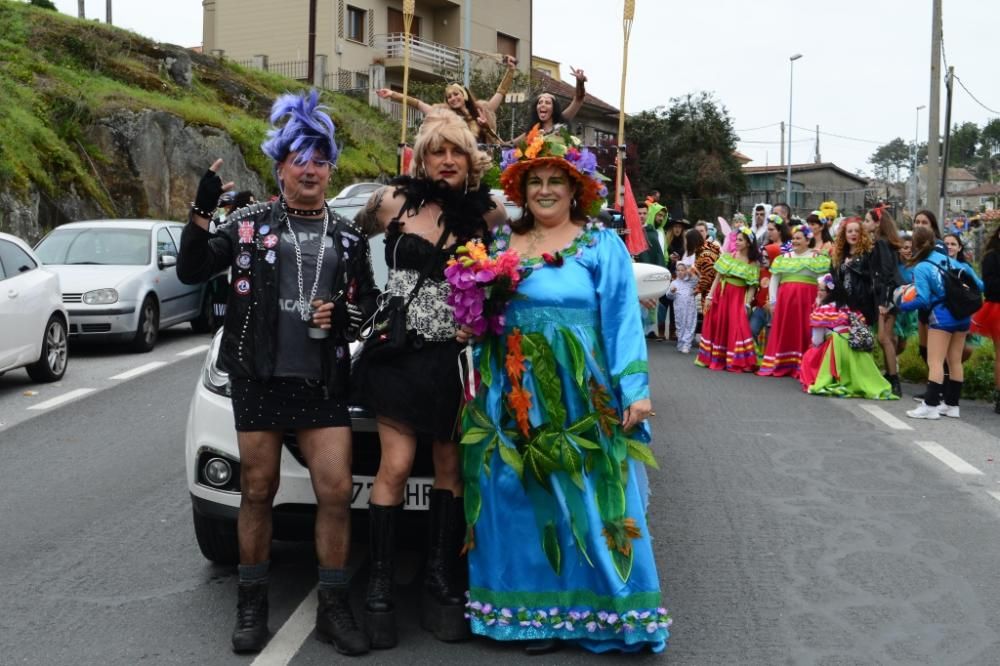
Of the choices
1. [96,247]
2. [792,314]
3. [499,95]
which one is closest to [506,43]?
[96,247]

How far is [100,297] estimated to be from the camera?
13.4m

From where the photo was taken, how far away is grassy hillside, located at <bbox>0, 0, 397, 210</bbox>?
2223cm

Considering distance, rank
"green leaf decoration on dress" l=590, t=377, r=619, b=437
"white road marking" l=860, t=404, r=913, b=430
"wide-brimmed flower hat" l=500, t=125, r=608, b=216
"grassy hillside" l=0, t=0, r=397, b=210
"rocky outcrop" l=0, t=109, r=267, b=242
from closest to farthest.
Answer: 1. "green leaf decoration on dress" l=590, t=377, r=619, b=437
2. "wide-brimmed flower hat" l=500, t=125, r=608, b=216
3. "white road marking" l=860, t=404, r=913, b=430
4. "grassy hillside" l=0, t=0, r=397, b=210
5. "rocky outcrop" l=0, t=109, r=267, b=242

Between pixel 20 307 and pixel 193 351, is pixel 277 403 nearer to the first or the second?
pixel 20 307

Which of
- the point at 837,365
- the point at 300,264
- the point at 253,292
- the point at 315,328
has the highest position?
the point at 300,264

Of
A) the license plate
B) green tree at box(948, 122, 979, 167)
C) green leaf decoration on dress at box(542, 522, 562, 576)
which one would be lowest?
green leaf decoration on dress at box(542, 522, 562, 576)

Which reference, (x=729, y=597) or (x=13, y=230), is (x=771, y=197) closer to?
(x=13, y=230)

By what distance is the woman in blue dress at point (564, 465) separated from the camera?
4.29 m

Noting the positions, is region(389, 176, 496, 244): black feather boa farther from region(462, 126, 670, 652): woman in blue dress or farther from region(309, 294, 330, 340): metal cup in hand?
region(309, 294, 330, 340): metal cup in hand

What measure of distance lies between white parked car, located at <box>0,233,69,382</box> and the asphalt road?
1163 mm

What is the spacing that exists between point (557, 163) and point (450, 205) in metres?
0.45

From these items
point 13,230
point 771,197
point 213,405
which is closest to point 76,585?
point 213,405

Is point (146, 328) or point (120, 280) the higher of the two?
Answer: point (120, 280)

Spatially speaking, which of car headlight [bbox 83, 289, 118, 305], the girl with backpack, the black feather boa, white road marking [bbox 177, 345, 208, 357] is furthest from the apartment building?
the black feather boa
